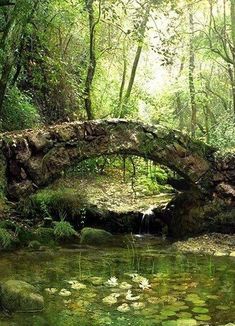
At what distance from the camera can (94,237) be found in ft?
34.5

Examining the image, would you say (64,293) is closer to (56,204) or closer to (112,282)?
(112,282)

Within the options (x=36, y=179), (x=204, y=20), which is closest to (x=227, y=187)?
(x=36, y=179)

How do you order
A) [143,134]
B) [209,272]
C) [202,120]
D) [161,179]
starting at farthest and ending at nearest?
[202,120] < [161,179] < [143,134] < [209,272]

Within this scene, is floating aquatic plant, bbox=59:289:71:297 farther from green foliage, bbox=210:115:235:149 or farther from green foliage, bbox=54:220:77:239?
green foliage, bbox=210:115:235:149

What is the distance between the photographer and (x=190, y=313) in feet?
18.4

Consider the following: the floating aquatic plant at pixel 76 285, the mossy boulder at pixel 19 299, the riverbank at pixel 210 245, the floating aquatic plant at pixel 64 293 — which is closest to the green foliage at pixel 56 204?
the riverbank at pixel 210 245

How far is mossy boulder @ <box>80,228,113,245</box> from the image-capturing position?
10.3 m

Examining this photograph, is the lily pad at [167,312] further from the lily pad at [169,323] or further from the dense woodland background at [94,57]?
the dense woodland background at [94,57]

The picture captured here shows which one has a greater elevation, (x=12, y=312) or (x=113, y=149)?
(x=113, y=149)

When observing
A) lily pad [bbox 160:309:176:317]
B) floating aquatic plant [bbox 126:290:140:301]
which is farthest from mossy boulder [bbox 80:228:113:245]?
lily pad [bbox 160:309:176:317]

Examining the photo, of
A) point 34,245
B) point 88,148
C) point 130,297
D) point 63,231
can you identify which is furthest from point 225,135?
point 130,297

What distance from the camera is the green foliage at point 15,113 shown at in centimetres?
1329

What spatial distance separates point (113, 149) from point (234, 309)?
214 inches

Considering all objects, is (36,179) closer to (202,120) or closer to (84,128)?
(84,128)
